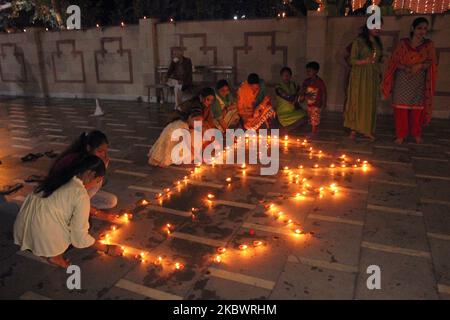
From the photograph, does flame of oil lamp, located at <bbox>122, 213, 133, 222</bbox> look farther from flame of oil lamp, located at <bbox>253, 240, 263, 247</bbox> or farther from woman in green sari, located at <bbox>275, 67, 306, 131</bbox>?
woman in green sari, located at <bbox>275, 67, 306, 131</bbox>

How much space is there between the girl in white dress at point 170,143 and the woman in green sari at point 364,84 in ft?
9.57

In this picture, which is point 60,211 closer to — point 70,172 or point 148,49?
point 70,172

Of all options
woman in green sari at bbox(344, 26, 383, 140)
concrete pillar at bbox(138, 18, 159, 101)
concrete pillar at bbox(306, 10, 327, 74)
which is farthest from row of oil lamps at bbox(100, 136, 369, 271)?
concrete pillar at bbox(138, 18, 159, 101)

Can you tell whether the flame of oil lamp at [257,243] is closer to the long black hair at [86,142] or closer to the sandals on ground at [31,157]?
the long black hair at [86,142]

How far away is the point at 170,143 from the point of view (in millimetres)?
5602

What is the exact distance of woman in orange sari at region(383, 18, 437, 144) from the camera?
6152mm

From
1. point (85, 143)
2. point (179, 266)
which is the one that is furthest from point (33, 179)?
point (179, 266)

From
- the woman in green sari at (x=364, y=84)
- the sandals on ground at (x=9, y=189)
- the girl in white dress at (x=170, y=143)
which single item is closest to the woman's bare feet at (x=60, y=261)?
the sandals on ground at (x=9, y=189)

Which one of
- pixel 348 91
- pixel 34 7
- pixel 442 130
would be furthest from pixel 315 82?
pixel 34 7

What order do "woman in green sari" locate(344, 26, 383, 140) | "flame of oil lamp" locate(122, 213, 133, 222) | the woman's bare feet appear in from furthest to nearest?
"woman in green sari" locate(344, 26, 383, 140) < "flame of oil lamp" locate(122, 213, 133, 222) < the woman's bare feet

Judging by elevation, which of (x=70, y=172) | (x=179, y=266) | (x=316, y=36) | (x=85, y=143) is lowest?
(x=179, y=266)

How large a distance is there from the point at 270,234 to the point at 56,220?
187 centimetres

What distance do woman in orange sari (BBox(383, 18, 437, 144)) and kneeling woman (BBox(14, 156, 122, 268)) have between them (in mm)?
5268
